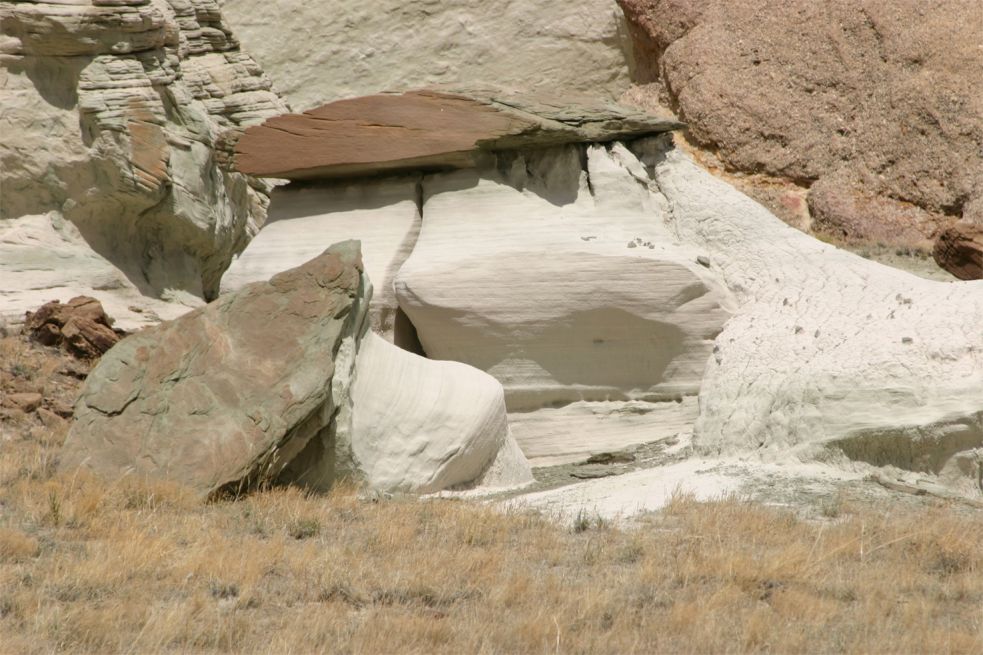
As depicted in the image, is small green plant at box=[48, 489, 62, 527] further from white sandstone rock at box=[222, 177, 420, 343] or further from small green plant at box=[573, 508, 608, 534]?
white sandstone rock at box=[222, 177, 420, 343]

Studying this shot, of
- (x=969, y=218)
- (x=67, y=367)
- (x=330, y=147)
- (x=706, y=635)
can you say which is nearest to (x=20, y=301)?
(x=67, y=367)

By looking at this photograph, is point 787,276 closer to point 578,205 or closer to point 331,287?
point 578,205

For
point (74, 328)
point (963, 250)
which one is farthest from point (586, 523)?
point (963, 250)

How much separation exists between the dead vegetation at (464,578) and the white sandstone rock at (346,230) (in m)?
3.11

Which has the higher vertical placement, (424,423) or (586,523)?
(586,523)

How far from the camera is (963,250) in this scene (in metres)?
11.5

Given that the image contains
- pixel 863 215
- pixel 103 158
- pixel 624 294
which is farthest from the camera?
pixel 863 215

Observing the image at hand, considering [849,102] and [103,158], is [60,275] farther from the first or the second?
[849,102]

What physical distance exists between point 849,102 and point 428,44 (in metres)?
5.76

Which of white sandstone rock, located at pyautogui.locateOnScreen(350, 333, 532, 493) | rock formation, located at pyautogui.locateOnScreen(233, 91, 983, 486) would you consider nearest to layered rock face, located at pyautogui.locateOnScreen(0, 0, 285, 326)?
rock formation, located at pyautogui.locateOnScreen(233, 91, 983, 486)

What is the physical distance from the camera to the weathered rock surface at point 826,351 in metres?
6.88

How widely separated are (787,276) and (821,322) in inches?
32.2

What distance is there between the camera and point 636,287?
8.64m

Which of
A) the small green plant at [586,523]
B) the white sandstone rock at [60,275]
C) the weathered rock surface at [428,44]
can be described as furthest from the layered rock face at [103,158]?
the small green plant at [586,523]
